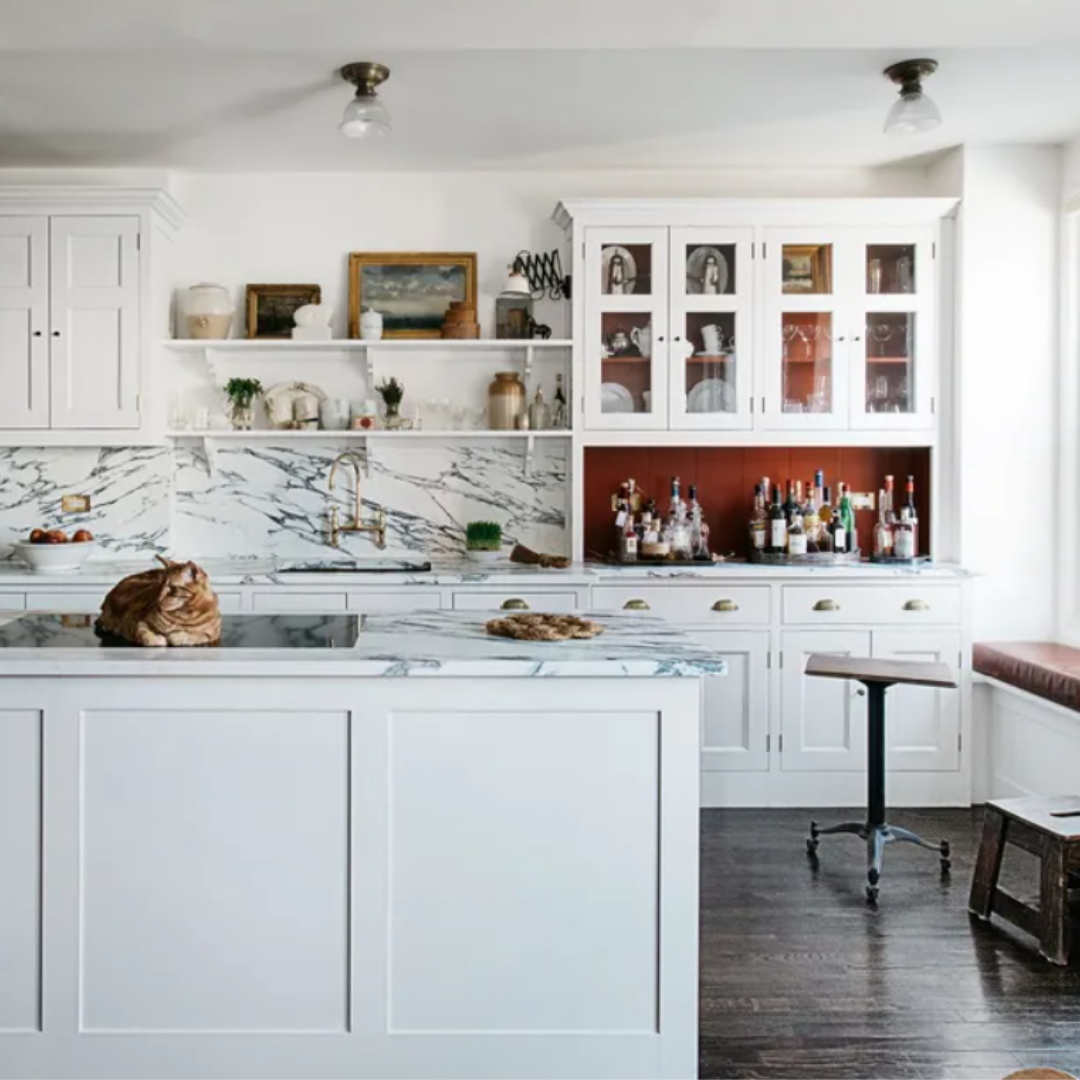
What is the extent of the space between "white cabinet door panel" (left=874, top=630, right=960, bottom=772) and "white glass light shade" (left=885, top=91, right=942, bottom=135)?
1917 millimetres

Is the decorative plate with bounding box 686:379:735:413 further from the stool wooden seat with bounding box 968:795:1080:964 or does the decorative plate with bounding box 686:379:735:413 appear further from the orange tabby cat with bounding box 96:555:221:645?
the orange tabby cat with bounding box 96:555:221:645

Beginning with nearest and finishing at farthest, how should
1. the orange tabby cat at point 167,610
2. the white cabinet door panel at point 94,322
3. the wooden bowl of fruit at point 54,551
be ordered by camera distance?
1. the orange tabby cat at point 167,610
2. the wooden bowl of fruit at point 54,551
3. the white cabinet door panel at point 94,322

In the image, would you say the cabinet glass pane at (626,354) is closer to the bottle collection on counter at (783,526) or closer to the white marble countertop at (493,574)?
the bottle collection on counter at (783,526)

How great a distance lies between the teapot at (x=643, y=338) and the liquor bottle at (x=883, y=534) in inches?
48.2

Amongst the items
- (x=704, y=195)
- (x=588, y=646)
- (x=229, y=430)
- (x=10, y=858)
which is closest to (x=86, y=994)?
(x=10, y=858)

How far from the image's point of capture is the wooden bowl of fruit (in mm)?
4383

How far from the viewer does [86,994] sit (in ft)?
7.55

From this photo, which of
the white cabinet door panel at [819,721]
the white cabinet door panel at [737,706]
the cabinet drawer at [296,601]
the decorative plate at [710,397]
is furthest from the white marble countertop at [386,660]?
the decorative plate at [710,397]

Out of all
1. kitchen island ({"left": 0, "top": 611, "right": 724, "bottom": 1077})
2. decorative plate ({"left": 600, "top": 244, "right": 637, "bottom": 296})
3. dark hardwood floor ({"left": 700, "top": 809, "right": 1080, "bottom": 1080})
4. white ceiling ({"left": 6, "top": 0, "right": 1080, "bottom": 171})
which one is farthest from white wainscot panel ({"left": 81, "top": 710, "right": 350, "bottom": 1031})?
decorative plate ({"left": 600, "top": 244, "right": 637, "bottom": 296})

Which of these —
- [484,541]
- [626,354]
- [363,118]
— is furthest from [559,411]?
[363,118]

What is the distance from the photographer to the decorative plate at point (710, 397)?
4.68 m

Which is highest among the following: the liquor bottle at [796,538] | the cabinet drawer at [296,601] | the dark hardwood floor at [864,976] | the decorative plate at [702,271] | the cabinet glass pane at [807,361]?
the decorative plate at [702,271]

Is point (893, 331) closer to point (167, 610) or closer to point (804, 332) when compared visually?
point (804, 332)

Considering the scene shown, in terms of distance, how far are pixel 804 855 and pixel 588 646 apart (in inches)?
74.8
